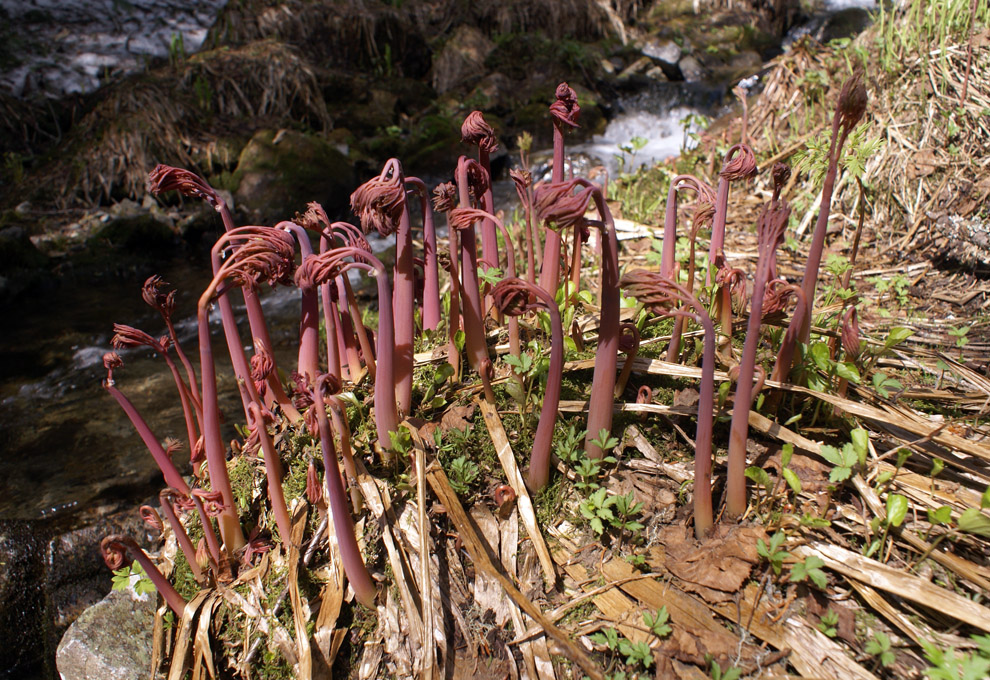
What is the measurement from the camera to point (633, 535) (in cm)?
197

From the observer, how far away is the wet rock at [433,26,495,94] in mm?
13258

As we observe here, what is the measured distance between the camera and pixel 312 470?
1868mm

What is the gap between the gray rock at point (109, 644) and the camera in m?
2.59

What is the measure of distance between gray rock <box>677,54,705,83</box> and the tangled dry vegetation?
1280 cm

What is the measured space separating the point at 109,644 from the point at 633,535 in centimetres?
248

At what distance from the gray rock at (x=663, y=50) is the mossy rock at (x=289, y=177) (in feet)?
31.1

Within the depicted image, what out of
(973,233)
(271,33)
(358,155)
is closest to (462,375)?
(973,233)

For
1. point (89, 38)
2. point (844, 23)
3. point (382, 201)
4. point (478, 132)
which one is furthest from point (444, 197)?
point (844, 23)

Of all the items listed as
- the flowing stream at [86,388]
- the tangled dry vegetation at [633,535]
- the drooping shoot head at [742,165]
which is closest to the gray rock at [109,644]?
the tangled dry vegetation at [633,535]

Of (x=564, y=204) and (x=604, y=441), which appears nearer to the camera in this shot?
(x=564, y=204)

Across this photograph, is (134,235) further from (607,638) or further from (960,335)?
(960,335)

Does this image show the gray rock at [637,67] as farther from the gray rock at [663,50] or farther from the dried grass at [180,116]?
the dried grass at [180,116]

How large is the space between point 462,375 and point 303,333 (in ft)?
2.28

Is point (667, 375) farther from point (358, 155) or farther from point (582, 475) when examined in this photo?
point (358, 155)
